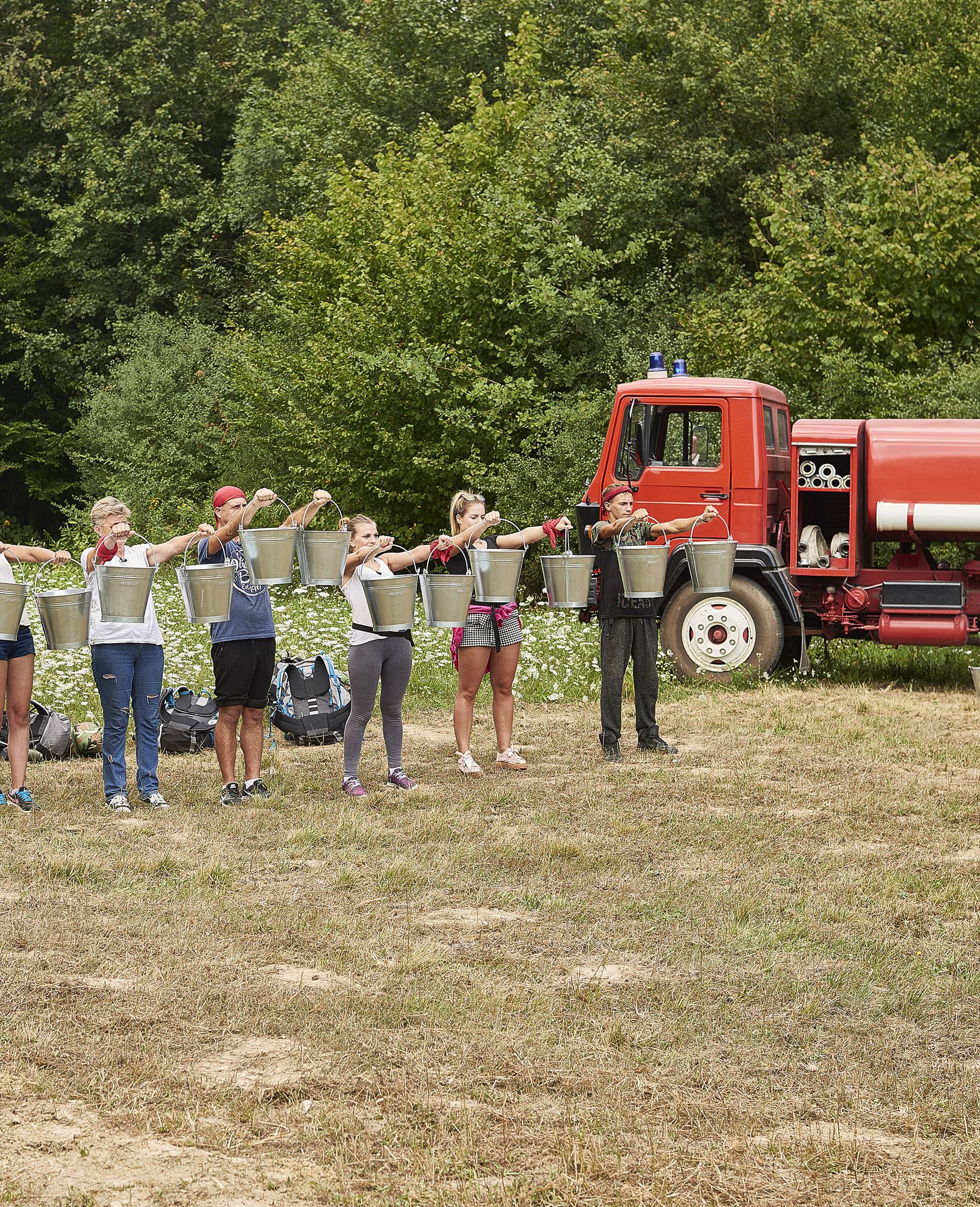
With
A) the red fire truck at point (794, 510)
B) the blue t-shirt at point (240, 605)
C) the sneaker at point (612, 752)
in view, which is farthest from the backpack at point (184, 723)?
the red fire truck at point (794, 510)

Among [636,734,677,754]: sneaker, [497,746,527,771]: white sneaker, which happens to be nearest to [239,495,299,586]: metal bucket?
[497,746,527,771]: white sneaker

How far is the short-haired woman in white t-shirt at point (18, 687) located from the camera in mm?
7387

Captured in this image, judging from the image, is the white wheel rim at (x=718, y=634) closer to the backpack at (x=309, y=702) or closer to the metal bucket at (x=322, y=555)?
the backpack at (x=309, y=702)

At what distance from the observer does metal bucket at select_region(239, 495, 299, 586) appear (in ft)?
22.2

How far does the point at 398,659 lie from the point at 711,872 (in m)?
2.25

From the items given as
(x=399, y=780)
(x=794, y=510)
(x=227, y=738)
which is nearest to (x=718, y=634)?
(x=794, y=510)

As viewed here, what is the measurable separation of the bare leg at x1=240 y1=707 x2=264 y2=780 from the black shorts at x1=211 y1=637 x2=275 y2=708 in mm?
71

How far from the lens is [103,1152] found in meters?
3.66

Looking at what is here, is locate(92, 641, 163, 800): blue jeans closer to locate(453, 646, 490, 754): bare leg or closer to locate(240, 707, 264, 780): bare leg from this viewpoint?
locate(240, 707, 264, 780): bare leg

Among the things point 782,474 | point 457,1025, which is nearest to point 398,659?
point 457,1025

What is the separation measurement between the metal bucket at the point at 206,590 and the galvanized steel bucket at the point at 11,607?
804 millimetres

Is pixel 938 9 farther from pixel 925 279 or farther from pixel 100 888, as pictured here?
pixel 100 888

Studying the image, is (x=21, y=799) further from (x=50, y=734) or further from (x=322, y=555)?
(x=322, y=555)

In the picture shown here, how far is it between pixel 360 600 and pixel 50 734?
8.38 ft
